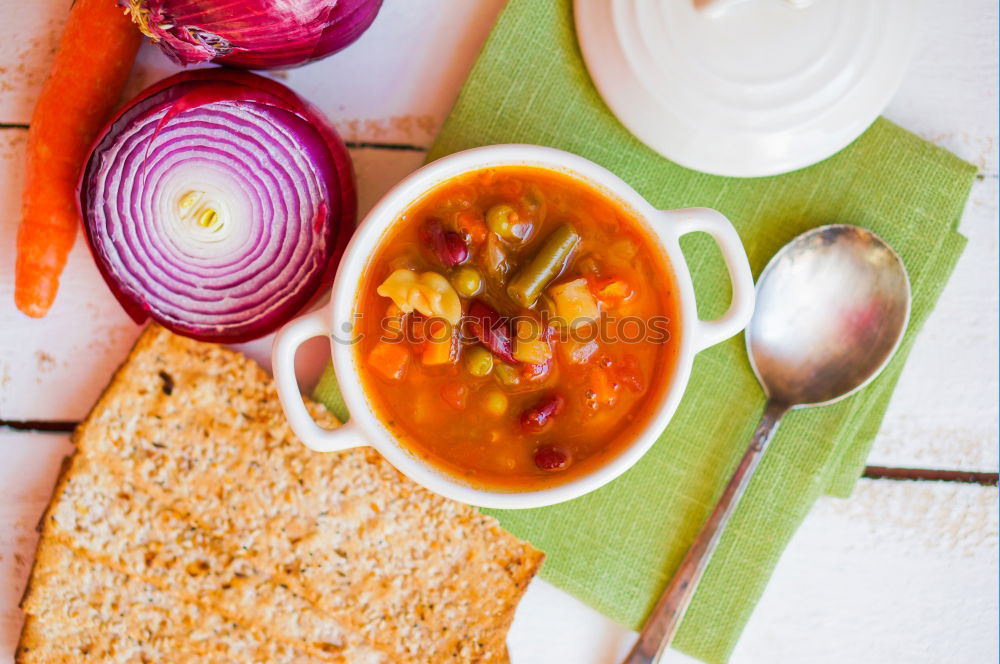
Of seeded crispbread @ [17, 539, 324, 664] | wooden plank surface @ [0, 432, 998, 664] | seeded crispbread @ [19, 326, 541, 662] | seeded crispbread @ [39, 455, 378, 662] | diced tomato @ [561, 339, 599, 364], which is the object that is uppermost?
diced tomato @ [561, 339, 599, 364]

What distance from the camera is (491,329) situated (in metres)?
1.83

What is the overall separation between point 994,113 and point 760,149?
90 cm

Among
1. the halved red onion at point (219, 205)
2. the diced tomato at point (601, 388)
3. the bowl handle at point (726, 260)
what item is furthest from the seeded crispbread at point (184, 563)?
the bowl handle at point (726, 260)

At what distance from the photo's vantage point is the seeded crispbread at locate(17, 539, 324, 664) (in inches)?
86.7

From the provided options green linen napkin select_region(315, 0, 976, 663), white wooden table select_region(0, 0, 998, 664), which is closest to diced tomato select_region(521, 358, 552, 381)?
green linen napkin select_region(315, 0, 976, 663)

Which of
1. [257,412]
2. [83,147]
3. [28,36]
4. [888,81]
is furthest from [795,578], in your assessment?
[28,36]

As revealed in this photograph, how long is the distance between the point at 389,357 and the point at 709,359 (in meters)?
0.91

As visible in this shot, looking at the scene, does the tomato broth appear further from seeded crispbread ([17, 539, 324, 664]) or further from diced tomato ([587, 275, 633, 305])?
seeded crispbread ([17, 539, 324, 664])

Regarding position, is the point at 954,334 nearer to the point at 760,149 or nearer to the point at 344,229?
the point at 760,149

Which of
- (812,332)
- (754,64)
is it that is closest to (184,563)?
(812,332)

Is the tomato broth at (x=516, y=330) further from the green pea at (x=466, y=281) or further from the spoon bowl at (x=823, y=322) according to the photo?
the spoon bowl at (x=823, y=322)

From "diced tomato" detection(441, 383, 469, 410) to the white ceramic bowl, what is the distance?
0.52 feet

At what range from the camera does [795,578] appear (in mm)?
2438

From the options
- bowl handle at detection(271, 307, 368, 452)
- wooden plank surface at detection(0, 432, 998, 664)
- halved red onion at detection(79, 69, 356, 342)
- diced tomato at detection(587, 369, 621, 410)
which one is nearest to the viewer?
bowl handle at detection(271, 307, 368, 452)
